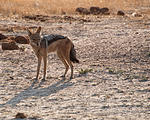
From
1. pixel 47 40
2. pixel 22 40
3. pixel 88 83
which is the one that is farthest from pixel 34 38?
pixel 22 40

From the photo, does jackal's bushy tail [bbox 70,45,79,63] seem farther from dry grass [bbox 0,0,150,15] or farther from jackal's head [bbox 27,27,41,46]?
dry grass [bbox 0,0,150,15]

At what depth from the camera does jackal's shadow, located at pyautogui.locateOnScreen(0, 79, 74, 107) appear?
849 centimetres

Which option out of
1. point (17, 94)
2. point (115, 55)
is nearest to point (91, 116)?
point (17, 94)

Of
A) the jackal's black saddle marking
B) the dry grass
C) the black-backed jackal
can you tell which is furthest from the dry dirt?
the dry grass

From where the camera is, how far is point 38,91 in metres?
9.25

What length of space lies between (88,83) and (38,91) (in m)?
1.24

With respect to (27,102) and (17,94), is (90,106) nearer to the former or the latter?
(27,102)

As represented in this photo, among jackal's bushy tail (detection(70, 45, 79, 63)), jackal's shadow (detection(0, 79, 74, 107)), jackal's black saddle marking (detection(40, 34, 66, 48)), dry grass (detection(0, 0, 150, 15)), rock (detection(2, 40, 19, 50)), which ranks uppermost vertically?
dry grass (detection(0, 0, 150, 15))

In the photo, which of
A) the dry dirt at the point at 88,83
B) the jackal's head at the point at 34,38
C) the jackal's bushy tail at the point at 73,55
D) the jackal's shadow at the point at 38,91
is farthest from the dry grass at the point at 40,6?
the jackal's shadow at the point at 38,91

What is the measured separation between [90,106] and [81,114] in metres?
0.55

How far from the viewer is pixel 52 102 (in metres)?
8.30

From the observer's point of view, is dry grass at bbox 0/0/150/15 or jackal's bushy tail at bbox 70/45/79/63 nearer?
jackal's bushy tail at bbox 70/45/79/63

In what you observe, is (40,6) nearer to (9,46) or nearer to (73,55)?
(9,46)

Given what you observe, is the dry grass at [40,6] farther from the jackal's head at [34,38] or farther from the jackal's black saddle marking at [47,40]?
the jackal's head at [34,38]
